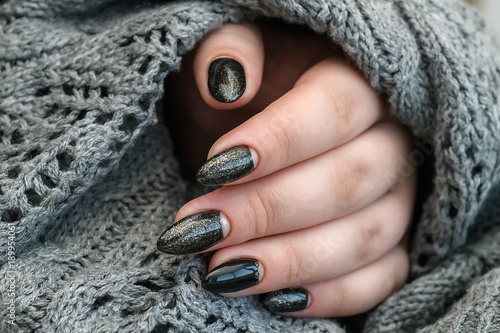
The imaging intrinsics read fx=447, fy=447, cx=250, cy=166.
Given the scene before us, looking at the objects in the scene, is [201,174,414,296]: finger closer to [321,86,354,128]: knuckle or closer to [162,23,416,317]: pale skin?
[162,23,416,317]: pale skin

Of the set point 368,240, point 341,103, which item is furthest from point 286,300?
point 341,103

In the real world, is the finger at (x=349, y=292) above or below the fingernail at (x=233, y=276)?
below

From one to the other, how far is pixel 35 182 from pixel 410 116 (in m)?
0.51

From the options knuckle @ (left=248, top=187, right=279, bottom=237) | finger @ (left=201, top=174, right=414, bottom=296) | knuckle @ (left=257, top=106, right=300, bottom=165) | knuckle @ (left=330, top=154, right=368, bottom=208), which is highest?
knuckle @ (left=257, top=106, right=300, bottom=165)

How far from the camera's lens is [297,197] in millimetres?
601

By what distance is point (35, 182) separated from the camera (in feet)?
1.74

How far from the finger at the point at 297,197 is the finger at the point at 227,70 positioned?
0.39 feet

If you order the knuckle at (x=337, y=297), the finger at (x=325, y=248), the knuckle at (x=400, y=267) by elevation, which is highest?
the finger at (x=325, y=248)

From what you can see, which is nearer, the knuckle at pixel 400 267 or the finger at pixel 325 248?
the finger at pixel 325 248

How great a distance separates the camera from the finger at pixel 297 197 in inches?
21.9

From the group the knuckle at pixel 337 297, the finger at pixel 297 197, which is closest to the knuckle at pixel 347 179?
the finger at pixel 297 197

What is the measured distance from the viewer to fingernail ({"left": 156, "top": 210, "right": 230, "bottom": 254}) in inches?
21.5

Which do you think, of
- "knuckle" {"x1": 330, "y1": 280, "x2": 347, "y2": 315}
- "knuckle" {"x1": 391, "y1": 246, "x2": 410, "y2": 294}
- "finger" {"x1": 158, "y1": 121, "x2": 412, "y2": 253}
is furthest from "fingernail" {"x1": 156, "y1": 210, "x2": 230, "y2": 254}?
"knuckle" {"x1": 391, "y1": 246, "x2": 410, "y2": 294}

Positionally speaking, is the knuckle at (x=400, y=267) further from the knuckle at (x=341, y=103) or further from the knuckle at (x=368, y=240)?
the knuckle at (x=341, y=103)
